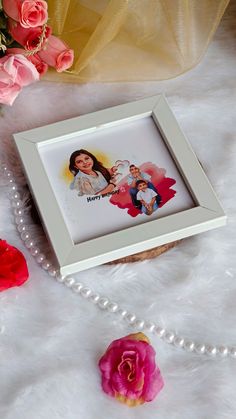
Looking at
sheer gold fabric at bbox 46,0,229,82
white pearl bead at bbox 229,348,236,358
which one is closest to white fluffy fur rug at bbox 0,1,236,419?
white pearl bead at bbox 229,348,236,358

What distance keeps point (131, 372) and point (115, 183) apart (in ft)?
0.86

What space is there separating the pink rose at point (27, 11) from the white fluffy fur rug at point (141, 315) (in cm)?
16

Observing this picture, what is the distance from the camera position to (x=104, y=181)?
0.91 m

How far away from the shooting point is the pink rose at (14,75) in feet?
3.04

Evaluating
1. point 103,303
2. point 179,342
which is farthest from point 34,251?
point 179,342

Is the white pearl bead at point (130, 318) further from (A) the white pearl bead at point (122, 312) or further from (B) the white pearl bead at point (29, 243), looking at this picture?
(B) the white pearl bead at point (29, 243)

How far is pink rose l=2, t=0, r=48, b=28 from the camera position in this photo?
0.89 m

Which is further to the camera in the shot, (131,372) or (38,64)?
(38,64)

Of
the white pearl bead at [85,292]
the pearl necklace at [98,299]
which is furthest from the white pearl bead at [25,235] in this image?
the white pearl bead at [85,292]

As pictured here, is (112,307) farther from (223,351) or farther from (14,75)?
(14,75)

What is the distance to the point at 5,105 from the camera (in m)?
1.02

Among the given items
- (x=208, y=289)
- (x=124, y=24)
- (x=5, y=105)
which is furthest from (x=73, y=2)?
(x=208, y=289)

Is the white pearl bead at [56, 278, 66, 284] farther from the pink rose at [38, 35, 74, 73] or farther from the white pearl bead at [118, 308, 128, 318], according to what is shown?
the pink rose at [38, 35, 74, 73]

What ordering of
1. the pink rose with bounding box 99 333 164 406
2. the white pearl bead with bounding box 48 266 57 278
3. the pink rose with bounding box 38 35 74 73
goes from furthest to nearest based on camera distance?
the pink rose with bounding box 38 35 74 73 → the white pearl bead with bounding box 48 266 57 278 → the pink rose with bounding box 99 333 164 406
